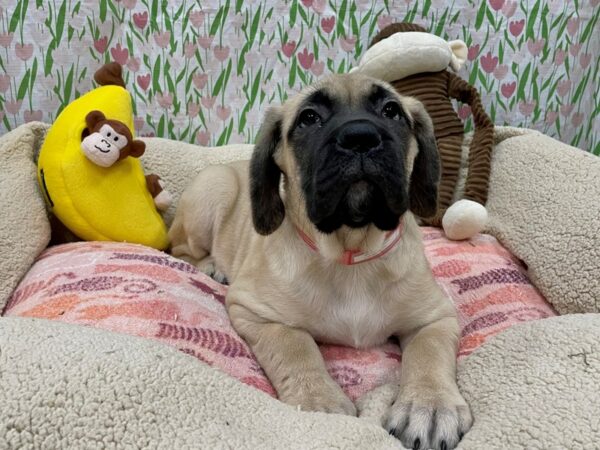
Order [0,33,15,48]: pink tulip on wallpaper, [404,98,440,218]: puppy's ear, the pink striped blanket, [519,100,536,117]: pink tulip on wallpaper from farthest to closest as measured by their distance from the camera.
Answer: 1. [519,100,536,117]: pink tulip on wallpaper
2. [0,33,15,48]: pink tulip on wallpaper
3. [404,98,440,218]: puppy's ear
4. the pink striped blanket

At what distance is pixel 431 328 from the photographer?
5.83 feet

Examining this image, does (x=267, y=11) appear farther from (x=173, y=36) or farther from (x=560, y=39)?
(x=560, y=39)

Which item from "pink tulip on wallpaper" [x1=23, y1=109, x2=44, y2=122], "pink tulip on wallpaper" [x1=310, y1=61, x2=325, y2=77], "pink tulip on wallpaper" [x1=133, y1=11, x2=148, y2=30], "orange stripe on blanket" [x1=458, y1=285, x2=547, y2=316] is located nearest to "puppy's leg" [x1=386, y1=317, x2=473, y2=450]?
"orange stripe on blanket" [x1=458, y1=285, x2=547, y2=316]

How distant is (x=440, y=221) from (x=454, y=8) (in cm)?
123

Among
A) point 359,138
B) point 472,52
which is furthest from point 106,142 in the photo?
point 472,52

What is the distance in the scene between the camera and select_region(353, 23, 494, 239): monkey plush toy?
2.78 m

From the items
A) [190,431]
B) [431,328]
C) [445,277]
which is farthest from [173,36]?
[190,431]

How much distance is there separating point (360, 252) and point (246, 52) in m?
1.87

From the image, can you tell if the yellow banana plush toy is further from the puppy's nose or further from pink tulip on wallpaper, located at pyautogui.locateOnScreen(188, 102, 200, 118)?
the puppy's nose

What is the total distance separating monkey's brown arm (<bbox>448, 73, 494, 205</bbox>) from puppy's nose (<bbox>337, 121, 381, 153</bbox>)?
143 centimetres

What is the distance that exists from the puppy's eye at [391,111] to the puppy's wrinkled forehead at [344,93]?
0.08 ft

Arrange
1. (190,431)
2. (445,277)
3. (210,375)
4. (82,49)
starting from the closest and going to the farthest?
(190,431) → (210,375) → (445,277) → (82,49)

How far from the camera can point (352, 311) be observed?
1.78 meters

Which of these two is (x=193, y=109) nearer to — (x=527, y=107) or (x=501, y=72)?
(x=501, y=72)
